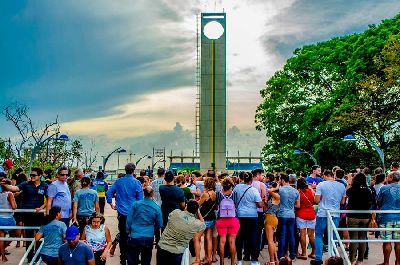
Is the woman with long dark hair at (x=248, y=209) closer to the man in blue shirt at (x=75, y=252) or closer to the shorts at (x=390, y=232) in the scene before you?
the shorts at (x=390, y=232)

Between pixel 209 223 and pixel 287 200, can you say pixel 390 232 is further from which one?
pixel 209 223

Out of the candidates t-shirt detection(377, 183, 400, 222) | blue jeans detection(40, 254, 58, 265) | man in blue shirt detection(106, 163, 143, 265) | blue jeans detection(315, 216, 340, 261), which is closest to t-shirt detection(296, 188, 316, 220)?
blue jeans detection(315, 216, 340, 261)

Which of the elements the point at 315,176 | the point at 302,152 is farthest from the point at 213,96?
the point at 315,176

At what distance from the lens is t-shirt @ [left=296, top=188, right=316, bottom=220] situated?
1298cm

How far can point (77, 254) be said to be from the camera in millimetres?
8961

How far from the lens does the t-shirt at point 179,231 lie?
9109mm

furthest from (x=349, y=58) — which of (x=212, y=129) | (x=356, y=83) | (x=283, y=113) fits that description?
(x=212, y=129)

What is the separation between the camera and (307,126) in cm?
4291

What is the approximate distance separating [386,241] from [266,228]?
244 centimetres

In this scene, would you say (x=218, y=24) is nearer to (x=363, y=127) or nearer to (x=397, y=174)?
(x=363, y=127)

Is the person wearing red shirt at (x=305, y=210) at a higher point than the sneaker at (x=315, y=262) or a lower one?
higher

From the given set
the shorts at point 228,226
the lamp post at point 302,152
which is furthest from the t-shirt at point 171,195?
the lamp post at point 302,152

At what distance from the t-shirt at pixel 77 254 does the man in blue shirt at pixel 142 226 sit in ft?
3.41

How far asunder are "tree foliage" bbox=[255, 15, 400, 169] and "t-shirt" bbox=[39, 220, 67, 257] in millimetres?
24923
